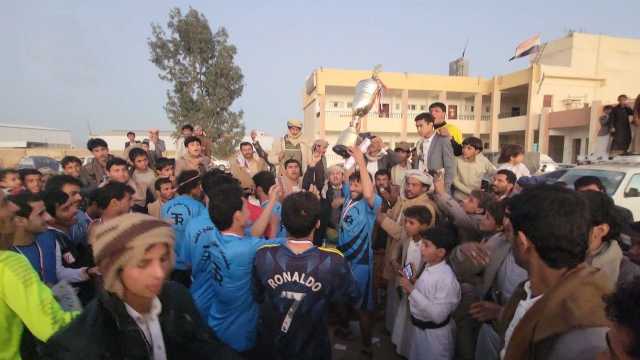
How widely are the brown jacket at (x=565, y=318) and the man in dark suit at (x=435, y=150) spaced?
311cm

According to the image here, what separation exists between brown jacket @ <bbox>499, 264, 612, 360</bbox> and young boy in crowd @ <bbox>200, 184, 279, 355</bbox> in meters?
1.52

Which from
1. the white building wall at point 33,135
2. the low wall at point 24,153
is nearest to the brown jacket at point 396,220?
the low wall at point 24,153

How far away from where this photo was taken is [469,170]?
16.7 ft

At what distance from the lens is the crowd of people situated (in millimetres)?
1206

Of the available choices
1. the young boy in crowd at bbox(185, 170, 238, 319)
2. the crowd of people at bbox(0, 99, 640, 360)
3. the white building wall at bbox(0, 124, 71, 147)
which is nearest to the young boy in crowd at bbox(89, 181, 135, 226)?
the crowd of people at bbox(0, 99, 640, 360)

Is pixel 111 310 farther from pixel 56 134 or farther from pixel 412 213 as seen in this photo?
pixel 56 134

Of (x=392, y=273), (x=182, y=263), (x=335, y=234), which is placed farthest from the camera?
(x=335, y=234)

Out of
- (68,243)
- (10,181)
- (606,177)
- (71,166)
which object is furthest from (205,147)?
(606,177)

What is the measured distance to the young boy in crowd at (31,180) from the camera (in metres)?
4.89

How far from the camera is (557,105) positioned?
874 inches

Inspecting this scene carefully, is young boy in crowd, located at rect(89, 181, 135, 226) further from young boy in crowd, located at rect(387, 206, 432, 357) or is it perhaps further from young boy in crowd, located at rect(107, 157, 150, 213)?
young boy in crowd, located at rect(387, 206, 432, 357)

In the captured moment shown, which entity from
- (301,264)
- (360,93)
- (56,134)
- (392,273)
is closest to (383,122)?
(360,93)

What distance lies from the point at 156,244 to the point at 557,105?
26747mm

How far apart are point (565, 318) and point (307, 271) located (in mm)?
1208
